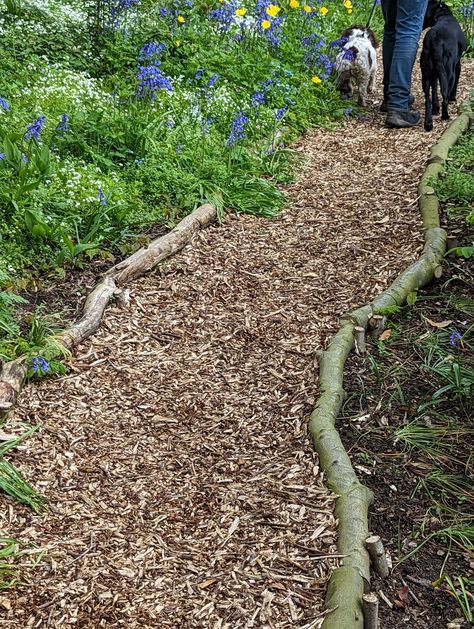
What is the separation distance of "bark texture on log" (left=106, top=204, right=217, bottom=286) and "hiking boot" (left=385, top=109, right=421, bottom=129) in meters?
2.70

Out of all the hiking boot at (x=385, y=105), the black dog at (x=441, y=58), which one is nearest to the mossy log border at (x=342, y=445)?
the black dog at (x=441, y=58)

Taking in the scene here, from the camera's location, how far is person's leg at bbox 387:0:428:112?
6977 mm

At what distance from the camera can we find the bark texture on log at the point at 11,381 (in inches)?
135

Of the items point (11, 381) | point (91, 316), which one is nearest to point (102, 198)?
point (91, 316)

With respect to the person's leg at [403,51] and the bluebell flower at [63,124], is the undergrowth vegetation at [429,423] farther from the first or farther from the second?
the person's leg at [403,51]

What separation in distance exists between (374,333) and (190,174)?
2.21 meters

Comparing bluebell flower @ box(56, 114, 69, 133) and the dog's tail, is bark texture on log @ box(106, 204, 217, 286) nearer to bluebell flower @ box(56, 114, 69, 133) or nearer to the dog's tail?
bluebell flower @ box(56, 114, 69, 133)

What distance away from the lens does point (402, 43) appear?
711 cm

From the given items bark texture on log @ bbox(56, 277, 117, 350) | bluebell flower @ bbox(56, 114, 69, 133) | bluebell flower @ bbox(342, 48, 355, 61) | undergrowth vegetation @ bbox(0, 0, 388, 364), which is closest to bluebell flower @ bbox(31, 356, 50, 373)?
undergrowth vegetation @ bbox(0, 0, 388, 364)

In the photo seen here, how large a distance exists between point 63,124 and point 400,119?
3.48 m

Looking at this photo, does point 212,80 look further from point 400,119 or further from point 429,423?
point 429,423

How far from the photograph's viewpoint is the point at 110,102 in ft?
20.0

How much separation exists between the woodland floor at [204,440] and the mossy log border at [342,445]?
0.07 metres

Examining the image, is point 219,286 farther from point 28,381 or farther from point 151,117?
point 151,117
